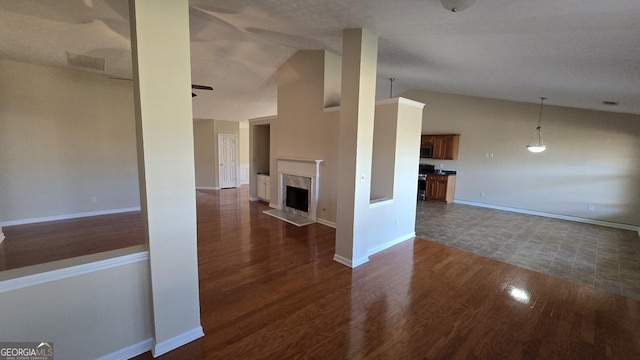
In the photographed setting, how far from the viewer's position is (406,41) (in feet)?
10.6

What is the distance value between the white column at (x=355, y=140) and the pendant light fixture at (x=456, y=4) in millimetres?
1311

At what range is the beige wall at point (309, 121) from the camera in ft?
17.7

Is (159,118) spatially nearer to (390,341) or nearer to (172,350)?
(172,350)

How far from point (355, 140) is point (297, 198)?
309 cm

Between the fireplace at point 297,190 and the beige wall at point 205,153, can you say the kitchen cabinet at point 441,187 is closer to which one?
the fireplace at point 297,190

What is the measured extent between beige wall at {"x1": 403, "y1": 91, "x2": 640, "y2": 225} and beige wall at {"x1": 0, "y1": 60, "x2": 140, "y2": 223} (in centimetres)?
869

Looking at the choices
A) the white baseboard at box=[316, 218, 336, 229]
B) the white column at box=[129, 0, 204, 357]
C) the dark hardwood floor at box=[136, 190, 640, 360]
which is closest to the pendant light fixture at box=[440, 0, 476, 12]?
the white column at box=[129, 0, 204, 357]

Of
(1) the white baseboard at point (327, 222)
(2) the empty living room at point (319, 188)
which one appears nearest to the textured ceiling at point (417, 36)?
(2) the empty living room at point (319, 188)

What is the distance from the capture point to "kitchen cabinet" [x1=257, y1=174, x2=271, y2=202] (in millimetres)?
7457

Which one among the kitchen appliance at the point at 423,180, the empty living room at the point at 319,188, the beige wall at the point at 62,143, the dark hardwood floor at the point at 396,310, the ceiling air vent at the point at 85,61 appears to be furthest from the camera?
Answer: the kitchen appliance at the point at 423,180

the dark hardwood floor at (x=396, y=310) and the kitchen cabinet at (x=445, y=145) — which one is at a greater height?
the kitchen cabinet at (x=445, y=145)

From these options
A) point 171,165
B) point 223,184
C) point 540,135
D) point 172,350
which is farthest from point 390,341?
point 223,184

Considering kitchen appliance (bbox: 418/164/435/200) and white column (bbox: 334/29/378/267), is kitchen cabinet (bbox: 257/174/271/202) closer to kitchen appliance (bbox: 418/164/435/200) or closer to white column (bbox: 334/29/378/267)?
white column (bbox: 334/29/378/267)

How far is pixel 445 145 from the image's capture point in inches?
333
